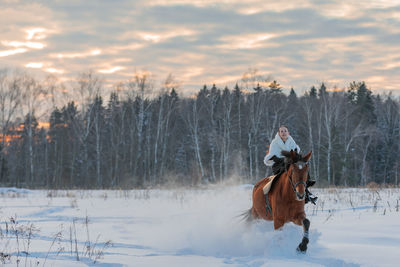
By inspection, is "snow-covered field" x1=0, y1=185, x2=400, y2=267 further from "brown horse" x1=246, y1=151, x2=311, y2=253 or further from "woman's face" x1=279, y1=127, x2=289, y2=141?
"woman's face" x1=279, y1=127, x2=289, y2=141

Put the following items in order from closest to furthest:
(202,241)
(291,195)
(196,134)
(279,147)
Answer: (291,195) → (279,147) → (202,241) → (196,134)

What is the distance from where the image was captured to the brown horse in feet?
19.1

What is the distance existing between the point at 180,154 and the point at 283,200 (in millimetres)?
48037

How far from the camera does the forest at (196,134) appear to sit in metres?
40.8

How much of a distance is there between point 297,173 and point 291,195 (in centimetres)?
54

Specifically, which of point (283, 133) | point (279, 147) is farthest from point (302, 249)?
point (283, 133)

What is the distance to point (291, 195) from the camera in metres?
6.20

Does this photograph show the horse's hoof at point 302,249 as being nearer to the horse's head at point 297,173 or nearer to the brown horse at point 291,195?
the brown horse at point 291,195

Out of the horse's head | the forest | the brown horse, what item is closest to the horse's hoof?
the brown horse

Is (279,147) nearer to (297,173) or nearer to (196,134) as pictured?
(297,173)

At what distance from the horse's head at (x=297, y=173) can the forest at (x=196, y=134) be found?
29.8 meters

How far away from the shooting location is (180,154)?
178 feet

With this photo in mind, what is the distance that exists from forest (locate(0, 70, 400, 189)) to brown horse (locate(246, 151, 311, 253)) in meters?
29.3

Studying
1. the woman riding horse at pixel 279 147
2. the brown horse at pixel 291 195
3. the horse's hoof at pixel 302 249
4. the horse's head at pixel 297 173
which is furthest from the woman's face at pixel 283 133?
the horse's hoof at pixel 302 249
